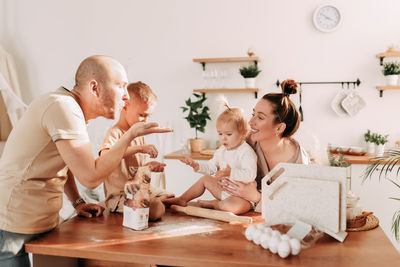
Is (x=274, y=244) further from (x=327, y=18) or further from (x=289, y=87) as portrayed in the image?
(x=327, y=18)

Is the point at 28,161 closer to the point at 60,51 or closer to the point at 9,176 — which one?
the point at 9,176

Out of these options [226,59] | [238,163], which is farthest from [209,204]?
[226,59]

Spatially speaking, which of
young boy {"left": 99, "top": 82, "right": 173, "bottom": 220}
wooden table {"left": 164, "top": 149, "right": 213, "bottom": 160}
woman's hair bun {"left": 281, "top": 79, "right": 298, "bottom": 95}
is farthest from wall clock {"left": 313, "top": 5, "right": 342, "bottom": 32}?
young boy {"left": 99, "top": 82, "right": 173, "bottom": 220}

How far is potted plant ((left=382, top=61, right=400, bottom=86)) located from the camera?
135 inches

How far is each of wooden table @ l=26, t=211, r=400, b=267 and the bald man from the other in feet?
0.26

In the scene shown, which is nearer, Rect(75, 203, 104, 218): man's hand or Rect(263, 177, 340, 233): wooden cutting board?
Rect(263, 177, 340, 233): wooden cutting board

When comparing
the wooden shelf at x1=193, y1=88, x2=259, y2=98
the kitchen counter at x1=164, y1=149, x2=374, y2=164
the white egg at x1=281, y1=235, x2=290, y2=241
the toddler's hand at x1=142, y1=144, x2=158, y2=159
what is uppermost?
the wooden shelf at x1=193, y1=88, x2=259, y2=98

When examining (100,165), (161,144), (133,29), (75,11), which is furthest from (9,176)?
(75,11)

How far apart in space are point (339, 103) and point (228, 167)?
2461 mm

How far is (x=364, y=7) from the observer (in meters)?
3.60

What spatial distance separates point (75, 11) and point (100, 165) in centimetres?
342

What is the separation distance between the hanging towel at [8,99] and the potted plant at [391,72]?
11.5 ft

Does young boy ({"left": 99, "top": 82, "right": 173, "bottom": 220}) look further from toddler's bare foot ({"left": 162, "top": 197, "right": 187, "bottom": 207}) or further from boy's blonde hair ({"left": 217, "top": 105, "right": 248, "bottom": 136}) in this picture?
boy's blonde hair ({"left": 217, "top": 105, "right": 248, "bottom": 136})

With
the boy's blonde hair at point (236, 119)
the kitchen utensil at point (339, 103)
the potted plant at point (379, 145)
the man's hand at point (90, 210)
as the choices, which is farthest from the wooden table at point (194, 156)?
the man's hand at point (90, 210)
